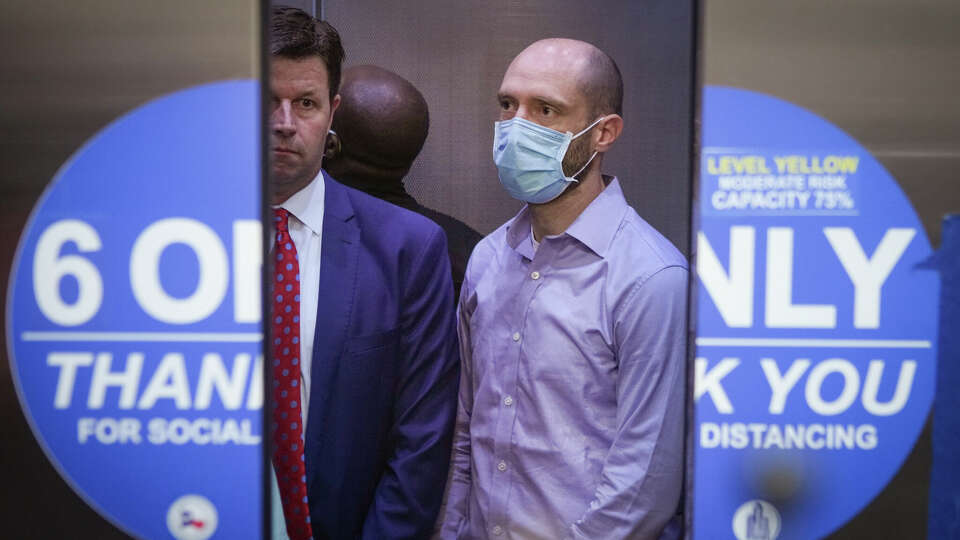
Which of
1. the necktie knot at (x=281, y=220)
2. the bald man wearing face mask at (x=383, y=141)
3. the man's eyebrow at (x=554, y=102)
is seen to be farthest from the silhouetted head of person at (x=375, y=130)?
the man's eyebrow at (x=554, y=102)

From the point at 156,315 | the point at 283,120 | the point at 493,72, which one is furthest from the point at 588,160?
the point at 156,315

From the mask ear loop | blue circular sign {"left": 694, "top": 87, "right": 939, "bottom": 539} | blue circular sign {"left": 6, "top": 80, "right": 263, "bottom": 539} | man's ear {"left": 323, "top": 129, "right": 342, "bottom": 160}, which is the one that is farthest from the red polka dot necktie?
blue circular sign {"left": 694, "top": 87, "right": 939, "bottom": 539}

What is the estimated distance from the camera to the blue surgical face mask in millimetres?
2406

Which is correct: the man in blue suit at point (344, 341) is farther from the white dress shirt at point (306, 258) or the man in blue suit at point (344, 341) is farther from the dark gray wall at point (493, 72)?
the dark gray wall at point (493, 72)

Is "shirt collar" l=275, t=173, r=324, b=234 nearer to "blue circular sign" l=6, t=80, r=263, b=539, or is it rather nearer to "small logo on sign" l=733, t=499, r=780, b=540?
"blue circular sign" l=6, t=80, r=263, b=539

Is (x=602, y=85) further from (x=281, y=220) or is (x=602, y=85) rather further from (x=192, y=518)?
(x=192, y=518)

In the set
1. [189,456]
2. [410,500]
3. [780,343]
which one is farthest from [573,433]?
[189,456]

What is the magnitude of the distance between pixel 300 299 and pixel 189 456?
0.65 m

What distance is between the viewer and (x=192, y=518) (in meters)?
1.93

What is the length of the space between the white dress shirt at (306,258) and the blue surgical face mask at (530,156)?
559mm

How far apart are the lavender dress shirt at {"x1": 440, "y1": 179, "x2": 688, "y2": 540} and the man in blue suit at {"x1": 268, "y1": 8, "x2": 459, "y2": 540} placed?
107 mm

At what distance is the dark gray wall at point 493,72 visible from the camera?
2.68 meters

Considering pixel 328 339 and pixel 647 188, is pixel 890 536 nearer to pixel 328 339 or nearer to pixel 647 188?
pixel 647 188

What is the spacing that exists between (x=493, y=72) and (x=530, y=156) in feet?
1.52
